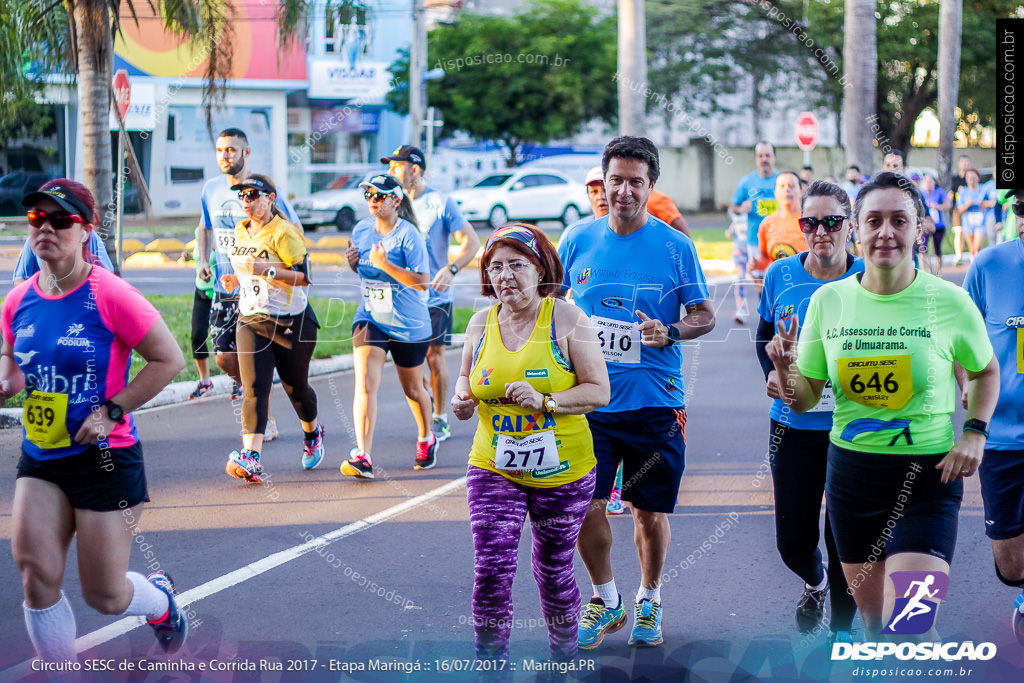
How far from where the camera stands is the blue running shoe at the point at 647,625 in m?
4.74

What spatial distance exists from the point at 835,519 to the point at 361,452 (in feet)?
13.5

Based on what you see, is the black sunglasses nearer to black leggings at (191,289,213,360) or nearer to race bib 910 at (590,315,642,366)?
black leggings at (191,289,213,360)

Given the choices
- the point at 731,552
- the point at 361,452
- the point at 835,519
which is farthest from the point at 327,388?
the point at 835,519

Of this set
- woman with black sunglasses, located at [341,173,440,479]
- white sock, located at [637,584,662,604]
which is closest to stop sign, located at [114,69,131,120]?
woman with black sunglasses, located at [341,173,440,479]

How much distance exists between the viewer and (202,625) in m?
4.97

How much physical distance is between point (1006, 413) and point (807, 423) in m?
0.71

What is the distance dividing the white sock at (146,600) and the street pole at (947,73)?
22.9 metres

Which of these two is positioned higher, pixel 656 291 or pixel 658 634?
pixel 656 291

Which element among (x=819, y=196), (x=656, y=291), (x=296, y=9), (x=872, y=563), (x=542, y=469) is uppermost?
(x=296, y=9)

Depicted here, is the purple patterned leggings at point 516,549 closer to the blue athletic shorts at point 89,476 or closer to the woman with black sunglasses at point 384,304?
the blue athletic shorts at point 89,476

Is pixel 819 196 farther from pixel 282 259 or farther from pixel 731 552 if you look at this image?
pixel 282 259

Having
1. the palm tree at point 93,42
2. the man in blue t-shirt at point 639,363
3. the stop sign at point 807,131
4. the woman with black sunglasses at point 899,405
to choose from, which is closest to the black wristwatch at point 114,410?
the man in blue t-shirt at point 639,363

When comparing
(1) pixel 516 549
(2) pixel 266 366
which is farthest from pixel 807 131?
(1) pixel 516 549

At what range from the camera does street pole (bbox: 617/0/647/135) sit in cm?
1848
